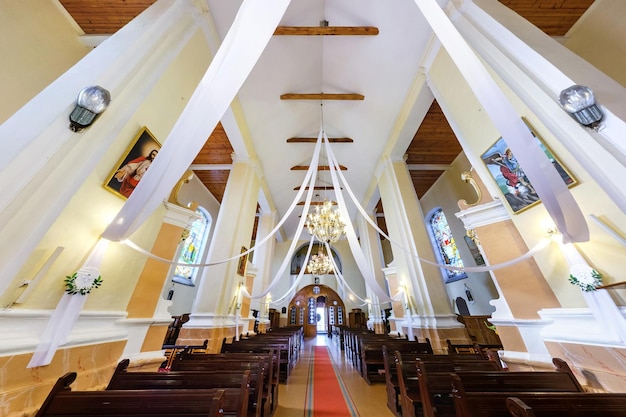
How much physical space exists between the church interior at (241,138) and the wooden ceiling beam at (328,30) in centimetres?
4

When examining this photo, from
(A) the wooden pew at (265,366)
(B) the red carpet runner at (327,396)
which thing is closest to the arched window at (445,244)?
(B) the red carpet runner at (327,396)

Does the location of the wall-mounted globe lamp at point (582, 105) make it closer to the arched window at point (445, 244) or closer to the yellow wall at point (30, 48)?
the yellow wall at point (30, 48)

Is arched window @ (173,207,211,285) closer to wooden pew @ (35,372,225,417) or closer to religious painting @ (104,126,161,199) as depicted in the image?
religious painting @ (104,126,161,199)

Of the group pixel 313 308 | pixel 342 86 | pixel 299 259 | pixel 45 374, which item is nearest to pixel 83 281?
pixel 45 374

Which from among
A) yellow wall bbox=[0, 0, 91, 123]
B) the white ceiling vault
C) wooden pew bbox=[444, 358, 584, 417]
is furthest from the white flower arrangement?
yellow wall bbox=[0, 0, 91, 123]

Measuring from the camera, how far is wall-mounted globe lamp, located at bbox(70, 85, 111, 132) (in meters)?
1.48

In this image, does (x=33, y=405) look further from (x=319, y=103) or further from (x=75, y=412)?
(x=319, y=103)

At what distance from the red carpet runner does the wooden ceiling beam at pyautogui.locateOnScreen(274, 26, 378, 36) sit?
5569 millimetres

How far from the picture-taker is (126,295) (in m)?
2.33

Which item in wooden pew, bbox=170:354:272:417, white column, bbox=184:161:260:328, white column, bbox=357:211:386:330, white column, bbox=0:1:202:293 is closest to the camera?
white column, bbox=0:1:202:293

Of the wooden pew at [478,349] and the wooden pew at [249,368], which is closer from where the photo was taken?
the wooden pew at [249,368]

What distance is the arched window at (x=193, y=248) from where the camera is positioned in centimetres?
706

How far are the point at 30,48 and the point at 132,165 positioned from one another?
1683 millimetres

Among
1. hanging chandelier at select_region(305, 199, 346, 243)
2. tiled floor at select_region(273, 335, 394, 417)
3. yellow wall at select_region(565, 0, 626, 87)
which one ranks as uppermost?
yellow wall at select_region(565, 0, 626, 87)
